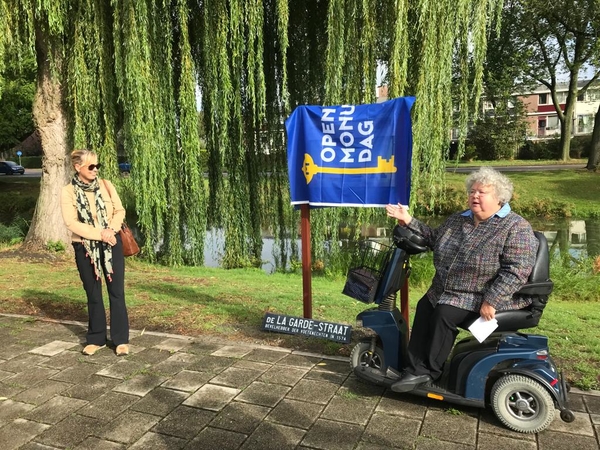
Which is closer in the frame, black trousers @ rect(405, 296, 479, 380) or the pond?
black trousers @ rect(405, 296, 479, 380)

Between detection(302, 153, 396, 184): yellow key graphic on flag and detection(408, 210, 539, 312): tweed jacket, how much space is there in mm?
1042

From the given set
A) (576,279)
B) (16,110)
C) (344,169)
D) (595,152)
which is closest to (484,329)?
(344,169)

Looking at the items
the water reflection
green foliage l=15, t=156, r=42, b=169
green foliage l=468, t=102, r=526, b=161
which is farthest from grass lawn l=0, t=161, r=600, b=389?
green foliage l=15, t=156, r=42, b=169

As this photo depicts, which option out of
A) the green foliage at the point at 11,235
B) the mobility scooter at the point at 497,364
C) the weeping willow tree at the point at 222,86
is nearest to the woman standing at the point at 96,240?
the mobility scooter at the point at 497,364

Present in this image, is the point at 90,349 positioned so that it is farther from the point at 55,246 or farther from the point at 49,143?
the point at 49,143

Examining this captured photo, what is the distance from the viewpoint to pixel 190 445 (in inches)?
112

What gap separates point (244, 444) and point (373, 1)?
20.7ft

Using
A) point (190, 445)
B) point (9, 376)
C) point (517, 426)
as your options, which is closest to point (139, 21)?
point (9, 376)

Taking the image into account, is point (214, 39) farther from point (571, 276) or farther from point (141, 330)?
point (571, 276)

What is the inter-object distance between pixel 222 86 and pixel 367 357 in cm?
553

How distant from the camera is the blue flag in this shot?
4.21 m

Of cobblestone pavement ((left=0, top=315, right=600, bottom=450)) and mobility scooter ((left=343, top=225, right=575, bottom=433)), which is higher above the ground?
mobility scooter ((left=343, top=225, right=575, bottom=433))

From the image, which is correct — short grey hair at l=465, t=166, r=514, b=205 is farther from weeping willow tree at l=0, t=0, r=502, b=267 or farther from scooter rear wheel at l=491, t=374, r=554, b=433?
weeping willow tree at l=0, t=0, r=502, b=267

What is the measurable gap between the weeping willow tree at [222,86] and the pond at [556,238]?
44cm
